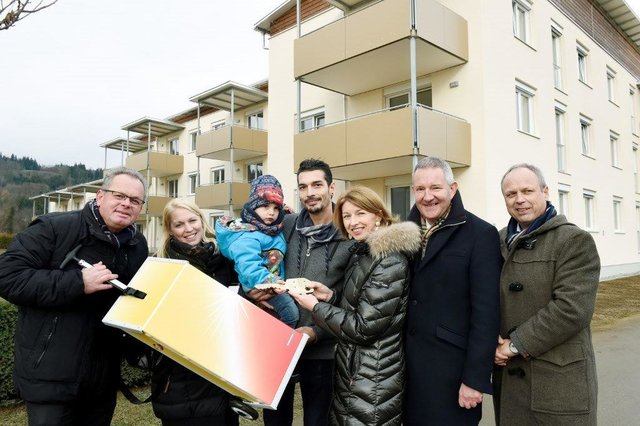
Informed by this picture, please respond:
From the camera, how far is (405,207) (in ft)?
46.2

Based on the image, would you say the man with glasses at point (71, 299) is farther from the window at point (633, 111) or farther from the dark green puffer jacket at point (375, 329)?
the window at point (633, 111)

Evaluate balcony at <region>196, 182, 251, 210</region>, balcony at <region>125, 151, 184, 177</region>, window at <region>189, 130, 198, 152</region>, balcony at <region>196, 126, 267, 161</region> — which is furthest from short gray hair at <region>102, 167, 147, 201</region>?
window at <region>189, 130, 198, 152</region>

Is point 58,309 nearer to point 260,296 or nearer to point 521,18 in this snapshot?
point 260,296

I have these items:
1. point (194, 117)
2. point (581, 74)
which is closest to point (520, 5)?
point (581, 74)

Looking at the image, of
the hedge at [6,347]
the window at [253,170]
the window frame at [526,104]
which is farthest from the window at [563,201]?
the hedge at [6,347]

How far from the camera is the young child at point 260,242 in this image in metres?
2.81

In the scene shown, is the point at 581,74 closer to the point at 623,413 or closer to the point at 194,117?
the point at 623,413

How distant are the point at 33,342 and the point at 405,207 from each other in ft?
40.8

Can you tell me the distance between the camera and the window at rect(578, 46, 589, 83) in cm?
1803

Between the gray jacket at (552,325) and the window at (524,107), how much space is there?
12.6 m

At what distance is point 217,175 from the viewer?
1005 inches

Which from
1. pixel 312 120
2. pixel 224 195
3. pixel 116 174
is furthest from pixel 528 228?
pixel 224 195

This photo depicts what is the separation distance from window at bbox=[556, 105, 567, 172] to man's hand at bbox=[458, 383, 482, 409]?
15658mm

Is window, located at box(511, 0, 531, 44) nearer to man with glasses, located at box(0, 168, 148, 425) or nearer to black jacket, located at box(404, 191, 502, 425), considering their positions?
black jacket, located at box(404, 191, 502, 425)
